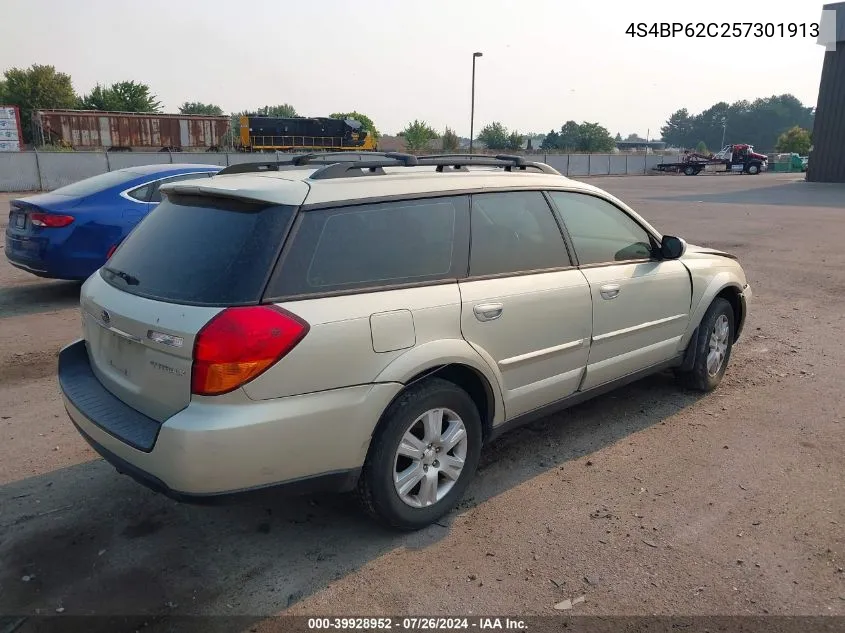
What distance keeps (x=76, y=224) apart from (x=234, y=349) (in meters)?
5.85

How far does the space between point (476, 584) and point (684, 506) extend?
133 cm

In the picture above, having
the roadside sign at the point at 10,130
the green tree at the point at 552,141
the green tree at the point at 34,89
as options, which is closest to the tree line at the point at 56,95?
the green tree at the point at 34,89

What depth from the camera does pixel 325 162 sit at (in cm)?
397

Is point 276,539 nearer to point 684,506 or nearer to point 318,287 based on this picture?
point 318,287

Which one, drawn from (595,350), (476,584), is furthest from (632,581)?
(595,350)

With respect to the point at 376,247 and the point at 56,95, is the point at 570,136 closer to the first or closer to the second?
A: the point at 56,95

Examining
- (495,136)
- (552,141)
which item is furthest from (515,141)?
(552,141)

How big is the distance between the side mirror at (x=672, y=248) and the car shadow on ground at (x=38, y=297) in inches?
256

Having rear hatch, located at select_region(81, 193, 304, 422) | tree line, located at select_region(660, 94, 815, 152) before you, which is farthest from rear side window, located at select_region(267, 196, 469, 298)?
tree line, located at select_region(660, 94, 815, 152)

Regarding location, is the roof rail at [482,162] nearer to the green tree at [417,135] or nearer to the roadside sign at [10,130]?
the roadside sign at [10,130]

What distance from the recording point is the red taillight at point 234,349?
2596 mm

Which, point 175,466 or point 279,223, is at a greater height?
point 279,223

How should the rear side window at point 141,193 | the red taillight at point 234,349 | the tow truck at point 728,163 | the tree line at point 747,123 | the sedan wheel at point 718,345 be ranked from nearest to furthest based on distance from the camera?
the red taillight at point 234,349 → the sedan wheel at point 718,345 → the rear side window at point 141,193 → the tow truck at point 728,163 → the tree line at point 747,123

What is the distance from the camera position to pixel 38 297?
809 cm
